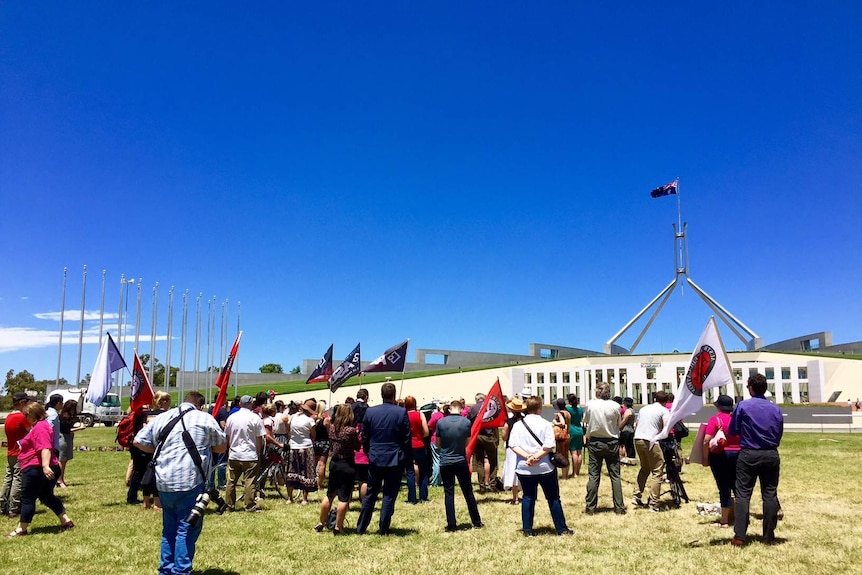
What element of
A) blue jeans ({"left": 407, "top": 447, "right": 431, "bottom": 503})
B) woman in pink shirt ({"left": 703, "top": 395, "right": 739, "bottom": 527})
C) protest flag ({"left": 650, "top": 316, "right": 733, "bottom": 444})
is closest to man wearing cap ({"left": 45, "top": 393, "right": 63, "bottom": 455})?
blue jeans ({"left": 407, "top": 447, "right": 431, "bottom": 503})

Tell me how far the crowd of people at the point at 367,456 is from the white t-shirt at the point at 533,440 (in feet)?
0.04

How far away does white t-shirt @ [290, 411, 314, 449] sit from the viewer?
33.8ft

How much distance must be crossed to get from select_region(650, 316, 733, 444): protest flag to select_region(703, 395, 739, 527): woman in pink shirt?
1.11 ft

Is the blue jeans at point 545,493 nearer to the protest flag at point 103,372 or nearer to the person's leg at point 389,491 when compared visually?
the person's leg at point 389,491

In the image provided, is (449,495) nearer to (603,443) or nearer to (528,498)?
(528,498)

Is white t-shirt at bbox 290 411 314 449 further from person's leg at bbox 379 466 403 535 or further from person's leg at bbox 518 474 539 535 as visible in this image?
person's leg at bbox 518 474 539 535

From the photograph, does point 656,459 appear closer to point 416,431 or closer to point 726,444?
point 726,444

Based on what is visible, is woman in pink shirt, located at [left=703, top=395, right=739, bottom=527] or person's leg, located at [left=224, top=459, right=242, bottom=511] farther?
person's leg, located at [left=224, top=459, right=242, bottom=511]

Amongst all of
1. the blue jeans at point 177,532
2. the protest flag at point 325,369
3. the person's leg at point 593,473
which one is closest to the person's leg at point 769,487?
the person's leg at point 593,473

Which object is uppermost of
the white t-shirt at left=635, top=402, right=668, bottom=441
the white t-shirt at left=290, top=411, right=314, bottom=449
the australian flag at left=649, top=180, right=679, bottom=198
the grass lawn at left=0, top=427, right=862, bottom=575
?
the australian flag at left=649, top=180, right=679, bottom=198

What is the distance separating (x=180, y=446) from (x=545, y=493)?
14.5ft

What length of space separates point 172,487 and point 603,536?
514 centimetres

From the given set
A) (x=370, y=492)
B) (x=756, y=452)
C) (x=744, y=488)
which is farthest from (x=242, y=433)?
(x=756, y=452)

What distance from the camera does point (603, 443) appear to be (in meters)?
9.15
